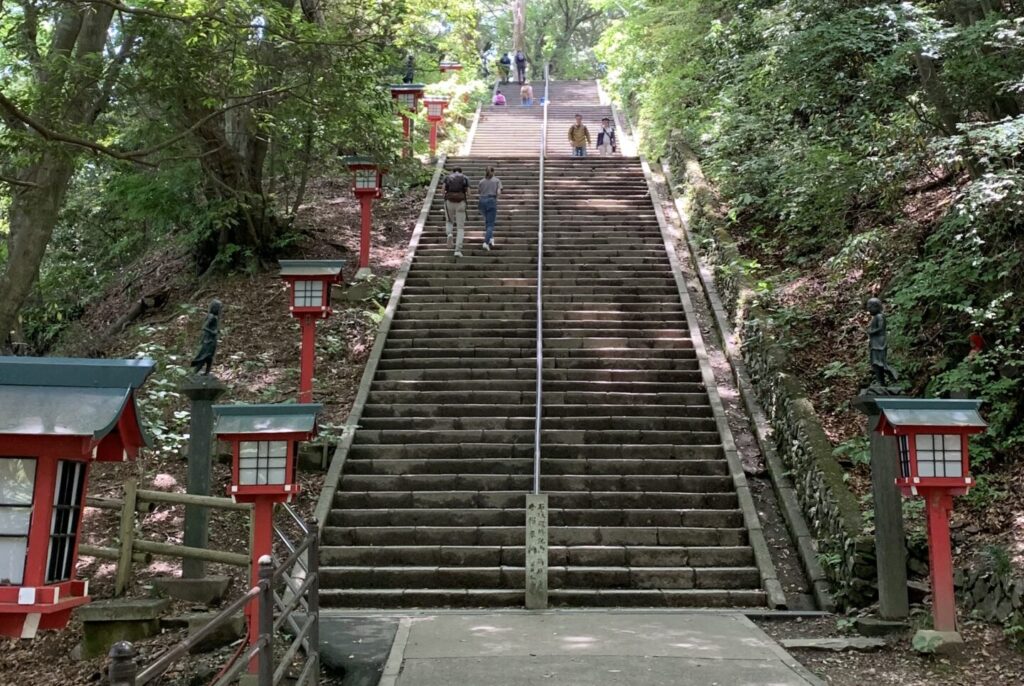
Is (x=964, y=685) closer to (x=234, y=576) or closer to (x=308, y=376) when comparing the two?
(x=234, y=576)

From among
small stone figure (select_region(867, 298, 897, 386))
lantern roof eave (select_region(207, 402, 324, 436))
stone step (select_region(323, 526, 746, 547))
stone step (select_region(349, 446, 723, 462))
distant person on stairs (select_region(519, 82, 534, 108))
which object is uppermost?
distant person on stairs (select_region(519, 82, 534, 108))

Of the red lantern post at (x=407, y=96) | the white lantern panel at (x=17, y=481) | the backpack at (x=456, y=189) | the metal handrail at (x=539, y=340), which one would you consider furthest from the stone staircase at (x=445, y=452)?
the red lantern post at (x=407, y=96)

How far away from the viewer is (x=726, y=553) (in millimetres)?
8812

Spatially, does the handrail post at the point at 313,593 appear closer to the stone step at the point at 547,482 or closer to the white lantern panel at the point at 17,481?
the white lantern panel at the point at 17,481

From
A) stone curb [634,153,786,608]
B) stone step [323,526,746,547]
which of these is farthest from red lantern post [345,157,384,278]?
stone step [323,526,746,547]

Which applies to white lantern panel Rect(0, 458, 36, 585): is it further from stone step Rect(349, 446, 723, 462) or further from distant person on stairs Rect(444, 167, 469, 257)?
distant person on stairs Rect(444, 167, 469, 257)

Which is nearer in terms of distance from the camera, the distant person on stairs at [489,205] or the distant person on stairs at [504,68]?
the distant person on stairs at [489,205]

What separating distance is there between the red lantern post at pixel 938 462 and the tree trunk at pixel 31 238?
6.92m

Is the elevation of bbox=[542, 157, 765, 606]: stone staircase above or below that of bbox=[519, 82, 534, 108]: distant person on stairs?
below

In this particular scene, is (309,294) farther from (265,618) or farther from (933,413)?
(265,618)

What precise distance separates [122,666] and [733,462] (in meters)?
8.37

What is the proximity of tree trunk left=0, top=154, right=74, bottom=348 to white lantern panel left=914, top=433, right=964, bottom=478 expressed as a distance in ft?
23.4

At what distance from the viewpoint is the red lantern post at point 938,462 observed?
6480mm

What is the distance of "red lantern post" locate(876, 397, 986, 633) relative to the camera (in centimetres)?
648
